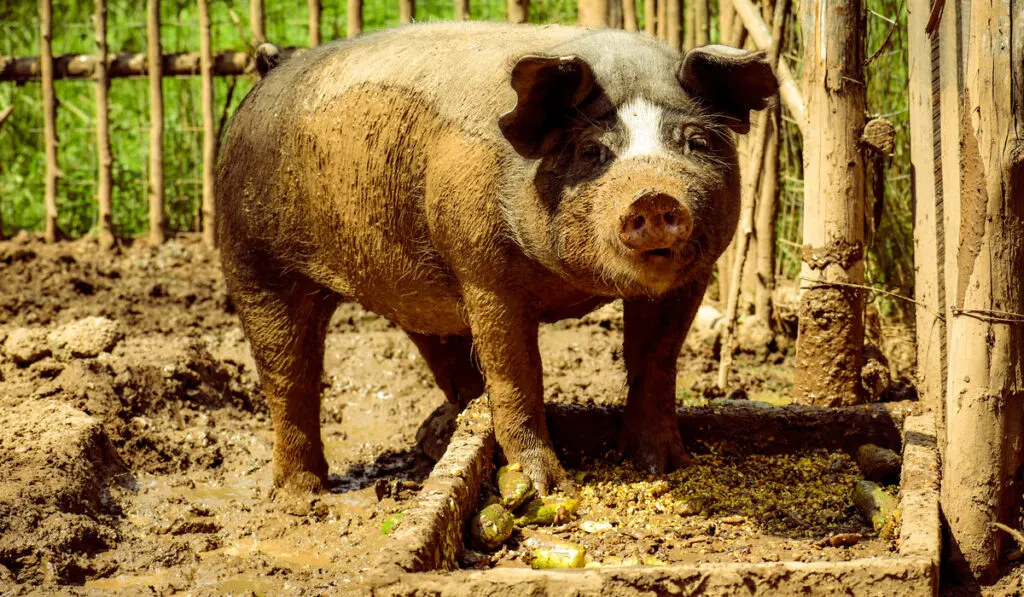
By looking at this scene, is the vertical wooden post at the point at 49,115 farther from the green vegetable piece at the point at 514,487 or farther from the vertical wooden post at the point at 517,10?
the green vegetable piece at the point at 514,487

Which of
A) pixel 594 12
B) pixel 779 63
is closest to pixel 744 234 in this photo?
pixel 779 63

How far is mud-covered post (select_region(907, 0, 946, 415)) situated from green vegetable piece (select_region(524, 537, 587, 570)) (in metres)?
1.53

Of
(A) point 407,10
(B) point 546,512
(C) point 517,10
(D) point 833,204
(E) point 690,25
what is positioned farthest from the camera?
(A) point 407,10

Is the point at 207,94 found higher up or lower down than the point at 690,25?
lower down

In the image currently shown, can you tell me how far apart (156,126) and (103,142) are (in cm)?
40

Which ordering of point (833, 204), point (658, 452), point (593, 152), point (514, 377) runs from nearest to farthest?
point (593, 152) → point (514, 377) → point (658, 452) → point (833, 204)

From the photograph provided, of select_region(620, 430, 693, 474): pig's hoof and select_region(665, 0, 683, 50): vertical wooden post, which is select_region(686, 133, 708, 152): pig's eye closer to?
select_region(620, 430, 693, 474): pig's hoof

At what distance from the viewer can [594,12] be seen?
7.60 m

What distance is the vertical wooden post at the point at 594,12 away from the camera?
757 cm

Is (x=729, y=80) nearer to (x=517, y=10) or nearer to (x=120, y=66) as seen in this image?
(x=517, y=10)

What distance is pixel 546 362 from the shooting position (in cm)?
720

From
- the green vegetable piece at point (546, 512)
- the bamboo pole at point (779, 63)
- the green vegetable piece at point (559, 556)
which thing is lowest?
the green vegetable piece at point (559, 556)

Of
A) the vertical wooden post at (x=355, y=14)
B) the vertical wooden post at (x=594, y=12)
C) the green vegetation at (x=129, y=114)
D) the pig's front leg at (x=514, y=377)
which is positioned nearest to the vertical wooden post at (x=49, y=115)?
the green vegetation at (x=129, y=114)

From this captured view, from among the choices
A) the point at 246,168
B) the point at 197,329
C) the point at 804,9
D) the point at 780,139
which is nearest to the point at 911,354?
the point at 780,139
